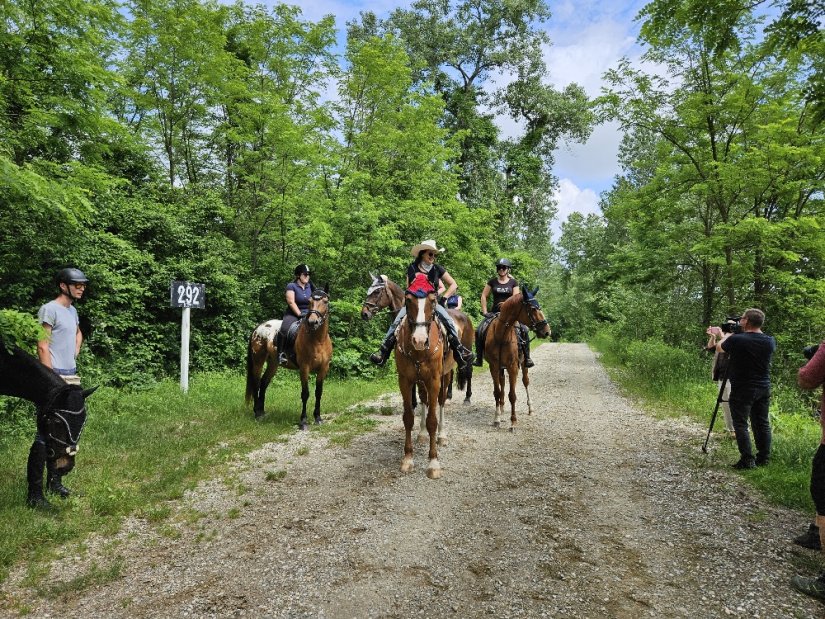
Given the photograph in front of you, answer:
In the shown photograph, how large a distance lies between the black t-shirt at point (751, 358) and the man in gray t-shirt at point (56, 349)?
25.7 ft

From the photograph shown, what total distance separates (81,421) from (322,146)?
1248 cm

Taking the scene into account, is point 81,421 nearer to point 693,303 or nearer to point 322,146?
point 322,146

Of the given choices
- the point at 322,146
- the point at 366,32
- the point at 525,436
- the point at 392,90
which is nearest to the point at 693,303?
the point at 525,436

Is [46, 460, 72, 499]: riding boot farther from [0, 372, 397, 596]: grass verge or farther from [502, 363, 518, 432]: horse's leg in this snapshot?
[502, 363, 518, 432]: horse's leg

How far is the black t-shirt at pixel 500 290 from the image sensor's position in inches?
372

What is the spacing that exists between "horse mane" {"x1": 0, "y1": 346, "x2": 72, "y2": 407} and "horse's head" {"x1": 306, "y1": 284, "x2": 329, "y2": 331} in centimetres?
382

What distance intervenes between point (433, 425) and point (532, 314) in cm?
327

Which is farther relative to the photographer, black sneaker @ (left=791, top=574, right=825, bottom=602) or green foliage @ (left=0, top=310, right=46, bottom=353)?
green foliage @ (left=0, top=310, right=46, bottom=353)

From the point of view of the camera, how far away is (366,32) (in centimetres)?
2658

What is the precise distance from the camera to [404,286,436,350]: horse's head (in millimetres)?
5410

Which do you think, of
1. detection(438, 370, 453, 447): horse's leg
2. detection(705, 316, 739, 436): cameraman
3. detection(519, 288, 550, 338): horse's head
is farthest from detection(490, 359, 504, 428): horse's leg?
detection(705, 316, 739, 436): cameraman

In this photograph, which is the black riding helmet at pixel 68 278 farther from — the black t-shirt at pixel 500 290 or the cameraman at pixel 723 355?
the cameraman at pixel 723 355

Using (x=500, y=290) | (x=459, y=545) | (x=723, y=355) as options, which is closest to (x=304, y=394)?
(x=500, y=290)

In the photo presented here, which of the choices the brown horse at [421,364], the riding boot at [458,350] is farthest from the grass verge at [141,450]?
the riding boot at [458,350]
